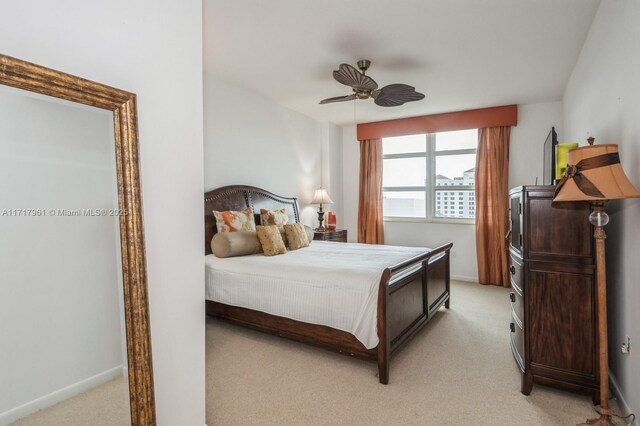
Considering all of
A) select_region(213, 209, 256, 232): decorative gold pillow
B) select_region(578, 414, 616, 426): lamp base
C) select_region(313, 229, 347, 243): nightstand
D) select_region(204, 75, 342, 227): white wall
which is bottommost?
select_region(578, 414, 616, 426): lamp base

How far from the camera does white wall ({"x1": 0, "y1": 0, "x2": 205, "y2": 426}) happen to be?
1.17 m

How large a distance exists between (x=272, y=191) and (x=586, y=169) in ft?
12.3

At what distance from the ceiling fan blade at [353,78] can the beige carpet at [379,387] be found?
226 cm

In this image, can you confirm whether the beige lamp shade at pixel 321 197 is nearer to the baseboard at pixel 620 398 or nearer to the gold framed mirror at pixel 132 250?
the baseboard at pixel 620 398

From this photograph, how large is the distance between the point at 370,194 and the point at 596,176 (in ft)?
14.4

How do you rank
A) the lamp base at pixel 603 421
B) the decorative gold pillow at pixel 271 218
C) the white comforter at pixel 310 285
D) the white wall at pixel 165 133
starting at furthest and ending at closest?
the decorative gold pillow at pixel 271 218, the white comforter at pixel 310 285, the lamp base at pixel 603 421, the white wall at pixel 165 133

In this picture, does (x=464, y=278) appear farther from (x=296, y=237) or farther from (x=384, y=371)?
(x=384, y=371)

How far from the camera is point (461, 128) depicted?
208 inches

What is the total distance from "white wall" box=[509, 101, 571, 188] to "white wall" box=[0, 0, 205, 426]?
4.76 metres

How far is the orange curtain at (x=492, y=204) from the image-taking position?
5020mm

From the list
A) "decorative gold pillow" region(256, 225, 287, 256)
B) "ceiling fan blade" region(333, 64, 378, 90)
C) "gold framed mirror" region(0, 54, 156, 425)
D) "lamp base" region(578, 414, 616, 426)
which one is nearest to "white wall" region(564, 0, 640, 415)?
"lamp base" region(578, 414, 616, 426)

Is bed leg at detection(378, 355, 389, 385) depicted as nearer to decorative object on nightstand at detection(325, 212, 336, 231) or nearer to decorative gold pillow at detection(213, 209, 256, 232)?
decorative gold pillow at detection(213, 209, 256, 232)

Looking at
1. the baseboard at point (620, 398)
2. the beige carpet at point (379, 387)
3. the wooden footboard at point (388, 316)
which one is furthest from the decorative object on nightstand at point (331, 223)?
the baseboard at point (620, 398)

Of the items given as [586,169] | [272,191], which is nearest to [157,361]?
[586,169]
